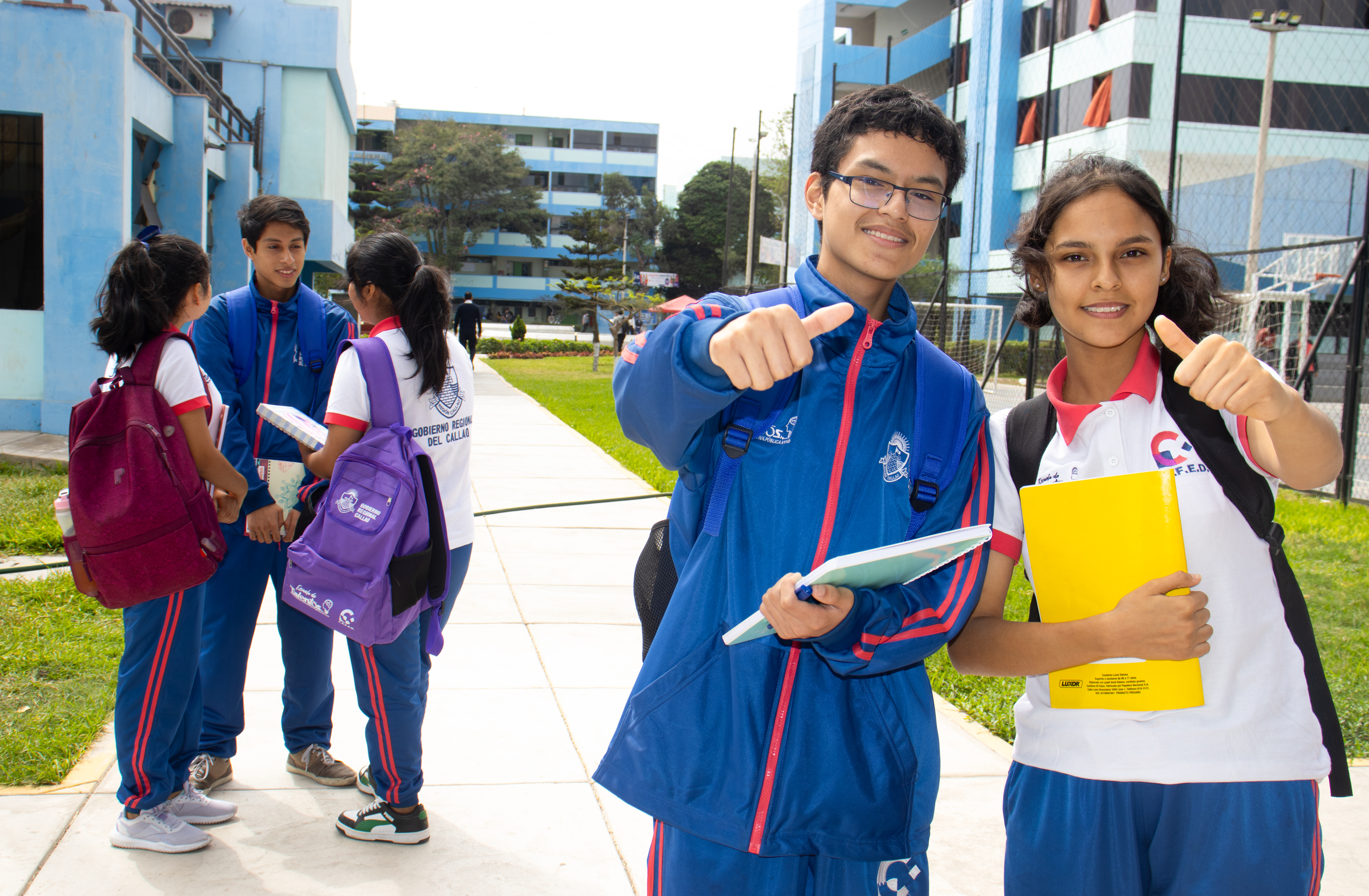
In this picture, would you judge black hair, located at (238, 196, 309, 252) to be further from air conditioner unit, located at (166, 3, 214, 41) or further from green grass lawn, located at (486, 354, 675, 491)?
air conditioner unit, located at (166, 3, 214, 41)

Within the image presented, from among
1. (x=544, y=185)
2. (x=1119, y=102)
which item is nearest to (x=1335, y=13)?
(x=1119, y=102)

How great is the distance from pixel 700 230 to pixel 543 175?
1573 centimetres

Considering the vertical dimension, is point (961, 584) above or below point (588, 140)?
below

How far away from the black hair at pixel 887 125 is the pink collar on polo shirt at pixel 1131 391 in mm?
465

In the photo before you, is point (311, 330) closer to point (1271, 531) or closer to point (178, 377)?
point (178, 377)

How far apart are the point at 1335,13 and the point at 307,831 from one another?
104 ft

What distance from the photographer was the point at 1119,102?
27422 millimetres

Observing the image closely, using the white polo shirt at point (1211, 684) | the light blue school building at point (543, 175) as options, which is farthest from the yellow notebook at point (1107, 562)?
the light blue school building at point (543, 175)

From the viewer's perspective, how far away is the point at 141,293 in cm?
304

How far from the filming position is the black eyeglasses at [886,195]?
1.80 m

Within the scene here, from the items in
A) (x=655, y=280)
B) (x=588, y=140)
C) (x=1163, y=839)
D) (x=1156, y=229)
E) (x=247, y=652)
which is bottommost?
(x=247, y=652)

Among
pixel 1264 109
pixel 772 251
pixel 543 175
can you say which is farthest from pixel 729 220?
pixel 543 175

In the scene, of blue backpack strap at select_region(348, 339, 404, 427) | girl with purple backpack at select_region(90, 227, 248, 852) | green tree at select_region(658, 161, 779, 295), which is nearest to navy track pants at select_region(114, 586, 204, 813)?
girl with purple backpack at select_region(90, 227, 248, 852)

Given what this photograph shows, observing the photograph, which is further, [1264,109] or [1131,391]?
[1264,109]
